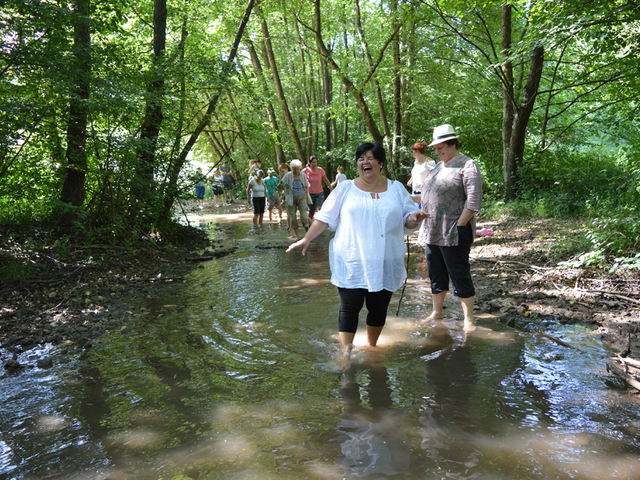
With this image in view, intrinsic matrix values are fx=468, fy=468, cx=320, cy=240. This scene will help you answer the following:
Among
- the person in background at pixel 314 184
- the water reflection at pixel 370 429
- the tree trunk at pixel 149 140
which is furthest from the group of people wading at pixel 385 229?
the person in background at pixel 314 184

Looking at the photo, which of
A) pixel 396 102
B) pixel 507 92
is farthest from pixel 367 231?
pixel 396 102

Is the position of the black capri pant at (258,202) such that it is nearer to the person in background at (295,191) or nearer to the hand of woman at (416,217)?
the person in background at (295,191)

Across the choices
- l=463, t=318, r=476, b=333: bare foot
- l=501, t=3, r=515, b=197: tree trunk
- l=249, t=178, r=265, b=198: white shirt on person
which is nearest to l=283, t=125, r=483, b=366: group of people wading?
l=463, t=318, r=476, b=333: bare foot

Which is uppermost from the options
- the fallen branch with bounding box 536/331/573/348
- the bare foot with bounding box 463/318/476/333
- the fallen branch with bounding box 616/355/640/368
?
the fallen branch with bounding box 616/355/640/368

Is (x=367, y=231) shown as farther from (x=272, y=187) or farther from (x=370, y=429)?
(x=272, y=187)

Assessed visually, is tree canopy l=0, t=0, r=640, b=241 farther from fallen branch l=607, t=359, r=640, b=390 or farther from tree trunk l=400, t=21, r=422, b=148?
fallen branch l=607, t=359, r=640, b=390

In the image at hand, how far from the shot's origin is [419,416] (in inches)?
132

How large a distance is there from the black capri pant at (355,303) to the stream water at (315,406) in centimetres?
43

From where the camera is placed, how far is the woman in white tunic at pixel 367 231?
156 inches

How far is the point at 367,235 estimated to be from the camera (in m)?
3.98

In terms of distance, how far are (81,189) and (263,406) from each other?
7.02 meters

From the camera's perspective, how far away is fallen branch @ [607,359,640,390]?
3479 millimetres

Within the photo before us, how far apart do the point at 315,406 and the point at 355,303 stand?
976 mm

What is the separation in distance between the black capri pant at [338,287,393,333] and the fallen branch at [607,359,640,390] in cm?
187
